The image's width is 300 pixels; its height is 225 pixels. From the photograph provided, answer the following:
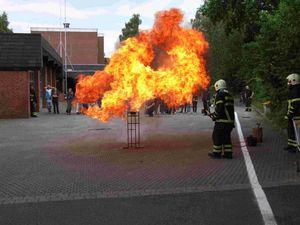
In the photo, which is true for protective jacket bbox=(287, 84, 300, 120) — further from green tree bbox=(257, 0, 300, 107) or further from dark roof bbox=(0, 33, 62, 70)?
dark roof bbox=(0, 33, 62, 70)

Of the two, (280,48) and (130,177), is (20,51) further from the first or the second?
(130,177)

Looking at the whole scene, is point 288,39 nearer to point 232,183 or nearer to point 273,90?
point 273,90

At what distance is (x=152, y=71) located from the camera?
1305 cm

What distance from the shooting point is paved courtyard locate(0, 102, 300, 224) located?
695cm

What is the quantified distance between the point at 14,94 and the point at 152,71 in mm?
14716

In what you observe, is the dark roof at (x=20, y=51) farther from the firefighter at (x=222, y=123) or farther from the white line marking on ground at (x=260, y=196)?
the white line marking on ground at (x=260, y=196)

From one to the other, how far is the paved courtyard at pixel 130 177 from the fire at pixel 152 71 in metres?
1.33

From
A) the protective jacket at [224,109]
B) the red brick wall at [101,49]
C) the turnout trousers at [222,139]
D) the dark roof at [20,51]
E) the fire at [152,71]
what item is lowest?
the turnout trousers at [222,139]

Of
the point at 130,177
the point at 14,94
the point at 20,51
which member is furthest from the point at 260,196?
the point at 20,51

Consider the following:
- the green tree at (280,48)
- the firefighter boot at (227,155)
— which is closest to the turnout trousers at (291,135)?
the firefighter boot at (227,155)

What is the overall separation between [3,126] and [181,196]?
15086 mm

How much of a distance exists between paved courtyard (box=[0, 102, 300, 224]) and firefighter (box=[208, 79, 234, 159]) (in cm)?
34

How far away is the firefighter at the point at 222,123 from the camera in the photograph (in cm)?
1149

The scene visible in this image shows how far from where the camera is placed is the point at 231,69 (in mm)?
55250
